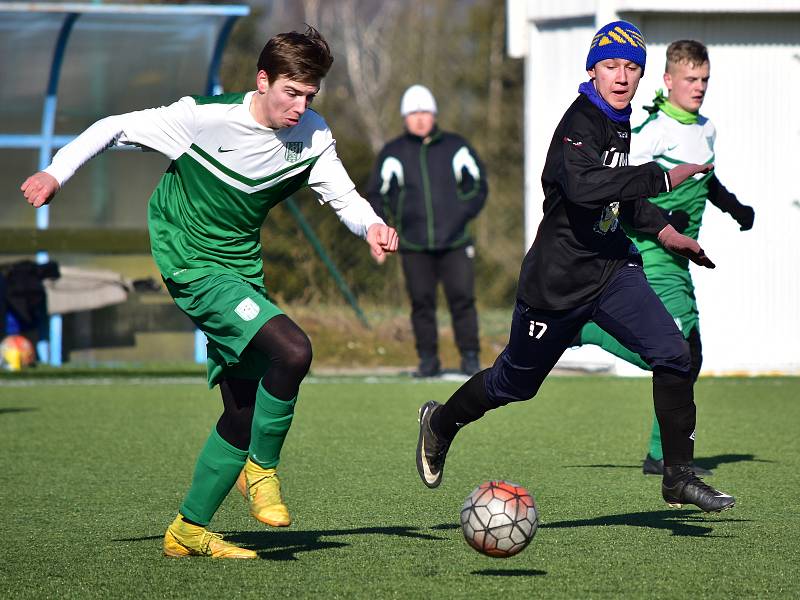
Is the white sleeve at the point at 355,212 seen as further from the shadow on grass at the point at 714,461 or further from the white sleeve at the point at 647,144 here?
the shadow on grass at the point at 714,461

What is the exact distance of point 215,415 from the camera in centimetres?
1067

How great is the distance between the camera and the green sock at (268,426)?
5.33m

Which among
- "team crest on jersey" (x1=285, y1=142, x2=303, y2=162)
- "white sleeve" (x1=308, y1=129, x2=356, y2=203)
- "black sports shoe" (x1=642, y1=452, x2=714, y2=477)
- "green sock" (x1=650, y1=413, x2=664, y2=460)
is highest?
"team crest on jersey" (x1=285, y1=142, x2=303, y2=162)

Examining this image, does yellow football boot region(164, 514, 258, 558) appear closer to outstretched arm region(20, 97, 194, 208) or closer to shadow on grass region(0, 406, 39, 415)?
outstretched arm region(20, 97, 194, 208)

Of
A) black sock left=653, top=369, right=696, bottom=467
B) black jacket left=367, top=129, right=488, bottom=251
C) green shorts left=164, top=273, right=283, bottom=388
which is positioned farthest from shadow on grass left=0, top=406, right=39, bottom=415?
black sock left=653, top=369, right=696, bottom=467

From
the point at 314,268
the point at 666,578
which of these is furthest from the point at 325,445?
the point at 314,268

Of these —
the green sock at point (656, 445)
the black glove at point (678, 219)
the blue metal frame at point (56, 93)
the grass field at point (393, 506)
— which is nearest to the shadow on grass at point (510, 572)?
the grass field at point (393, 506)

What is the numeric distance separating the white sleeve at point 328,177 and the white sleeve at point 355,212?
0.08 ft

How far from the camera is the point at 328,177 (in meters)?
5.73

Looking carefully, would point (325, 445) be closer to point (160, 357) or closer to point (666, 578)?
point (666, 578)

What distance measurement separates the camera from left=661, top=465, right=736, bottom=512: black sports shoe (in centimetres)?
568

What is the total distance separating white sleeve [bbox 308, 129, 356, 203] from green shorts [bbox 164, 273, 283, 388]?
0.46 meters

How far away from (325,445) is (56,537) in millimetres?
3134

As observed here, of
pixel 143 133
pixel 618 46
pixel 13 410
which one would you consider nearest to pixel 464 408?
pixel 618 46
